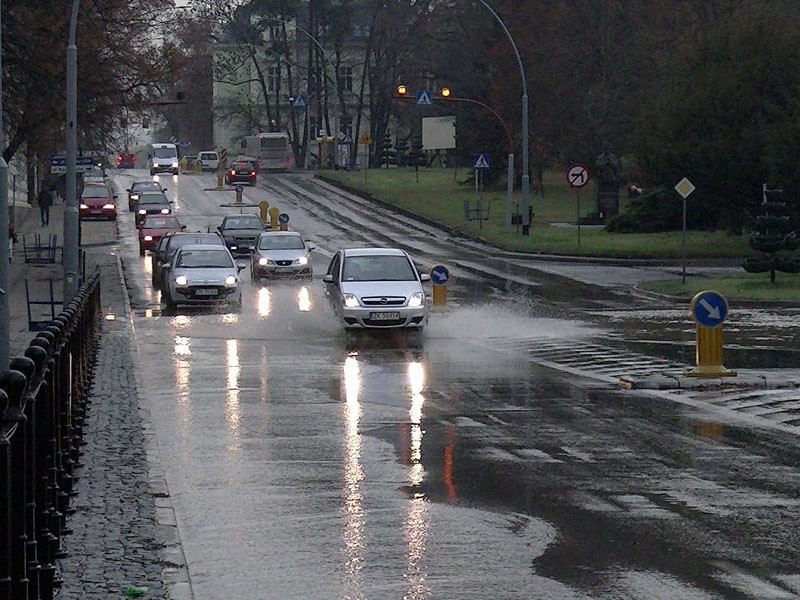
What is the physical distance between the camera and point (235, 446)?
13.8m

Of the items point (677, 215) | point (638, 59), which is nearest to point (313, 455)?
point (677, 215)

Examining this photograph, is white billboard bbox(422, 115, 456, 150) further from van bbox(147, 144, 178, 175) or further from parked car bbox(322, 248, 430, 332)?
parked car bbox(322, 248, 430, 332)

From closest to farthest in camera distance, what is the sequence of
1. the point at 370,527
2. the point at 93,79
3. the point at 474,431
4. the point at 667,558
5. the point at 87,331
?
the point at 667,558 → the point at 370,527 → the point at 474,431 → the point at 87,331 → the point at 93,79

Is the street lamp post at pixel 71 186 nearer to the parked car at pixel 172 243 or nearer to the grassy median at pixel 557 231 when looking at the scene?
the parked car at pixel 172 243

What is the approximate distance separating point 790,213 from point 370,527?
37.2m

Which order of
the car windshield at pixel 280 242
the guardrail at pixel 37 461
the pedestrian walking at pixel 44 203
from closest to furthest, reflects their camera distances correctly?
the guardrail at pixel 37 461, the car windshield at pixel 280 242, the pedestrian walking at pixel 44 203

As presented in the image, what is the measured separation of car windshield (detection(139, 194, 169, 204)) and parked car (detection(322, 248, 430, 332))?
40.4m

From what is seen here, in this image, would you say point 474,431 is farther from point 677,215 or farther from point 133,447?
point 677,215

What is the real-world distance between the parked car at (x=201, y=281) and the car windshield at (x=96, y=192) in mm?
35465

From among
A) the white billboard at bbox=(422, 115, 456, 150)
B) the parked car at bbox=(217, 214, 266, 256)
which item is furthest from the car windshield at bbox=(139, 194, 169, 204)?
the white billboard at bbox=(422, 115, 456, 150)

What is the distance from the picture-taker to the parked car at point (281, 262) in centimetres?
4147

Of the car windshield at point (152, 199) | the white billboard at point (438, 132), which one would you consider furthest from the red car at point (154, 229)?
the white billboard at point (438, 132)

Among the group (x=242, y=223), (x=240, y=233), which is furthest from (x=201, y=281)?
(x=242, y=223)

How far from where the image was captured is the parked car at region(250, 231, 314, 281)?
4147 cm
